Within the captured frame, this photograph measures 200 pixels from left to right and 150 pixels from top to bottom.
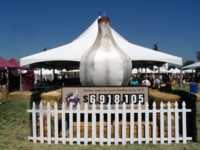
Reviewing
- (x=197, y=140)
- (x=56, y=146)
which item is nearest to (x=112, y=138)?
(x=56, y=146)

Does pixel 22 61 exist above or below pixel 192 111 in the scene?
above

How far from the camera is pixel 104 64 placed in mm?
11203

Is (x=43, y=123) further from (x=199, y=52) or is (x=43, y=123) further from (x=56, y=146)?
(x=199, y=52)

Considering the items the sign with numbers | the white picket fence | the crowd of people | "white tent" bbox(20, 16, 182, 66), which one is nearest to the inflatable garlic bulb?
the sign with numbers

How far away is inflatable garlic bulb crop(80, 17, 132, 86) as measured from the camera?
11242 millimetres

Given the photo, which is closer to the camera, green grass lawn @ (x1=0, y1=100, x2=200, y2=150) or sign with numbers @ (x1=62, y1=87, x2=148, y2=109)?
green grass lawn @ (x1=0, y1=100, x2=200, y2=150)

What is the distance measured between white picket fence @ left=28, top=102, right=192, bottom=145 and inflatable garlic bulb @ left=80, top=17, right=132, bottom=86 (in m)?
1.89

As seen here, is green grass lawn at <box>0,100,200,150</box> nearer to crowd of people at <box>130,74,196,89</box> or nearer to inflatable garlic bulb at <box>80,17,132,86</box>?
inflatable garlic bulb at <box>80,17,132,86</box>

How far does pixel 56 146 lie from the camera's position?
29.5ft

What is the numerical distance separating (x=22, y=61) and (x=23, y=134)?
16.5 ft

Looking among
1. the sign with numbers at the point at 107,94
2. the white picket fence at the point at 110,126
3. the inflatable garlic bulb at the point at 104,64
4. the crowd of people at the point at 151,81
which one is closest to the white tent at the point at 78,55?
the crowd of people at the point at 151,81

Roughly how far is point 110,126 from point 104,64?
2567mm

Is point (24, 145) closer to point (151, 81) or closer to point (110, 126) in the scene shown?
point (110, 126)

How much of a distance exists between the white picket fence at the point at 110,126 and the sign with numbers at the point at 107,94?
0.42 m
